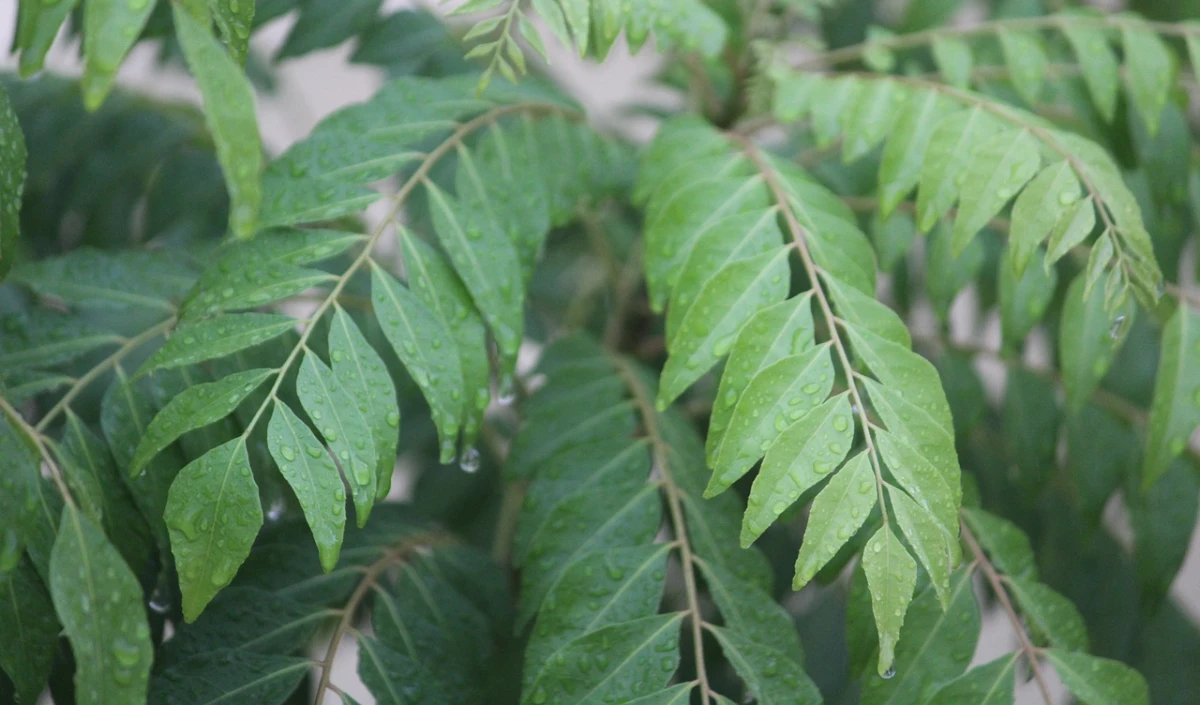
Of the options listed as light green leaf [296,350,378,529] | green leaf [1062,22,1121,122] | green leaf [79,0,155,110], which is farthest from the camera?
green leaf [1062,22,1121,122]

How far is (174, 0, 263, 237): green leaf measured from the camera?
0.34 metres

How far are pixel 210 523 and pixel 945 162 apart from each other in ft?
1.40

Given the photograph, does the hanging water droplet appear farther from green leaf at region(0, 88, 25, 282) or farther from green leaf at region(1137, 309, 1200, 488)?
green leaf at region(1137, 309, 1200, 488)

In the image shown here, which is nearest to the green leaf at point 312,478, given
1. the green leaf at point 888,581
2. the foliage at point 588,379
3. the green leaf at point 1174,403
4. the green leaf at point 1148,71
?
the foliage at point 588,379

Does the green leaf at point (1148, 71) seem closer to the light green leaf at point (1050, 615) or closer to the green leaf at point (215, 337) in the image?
the light green leaf at point (1050, 615)

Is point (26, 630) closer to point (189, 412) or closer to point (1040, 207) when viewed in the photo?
point (189, 412)

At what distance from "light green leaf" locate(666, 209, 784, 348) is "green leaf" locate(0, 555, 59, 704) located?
0.34m

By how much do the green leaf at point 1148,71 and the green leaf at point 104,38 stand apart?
612mm

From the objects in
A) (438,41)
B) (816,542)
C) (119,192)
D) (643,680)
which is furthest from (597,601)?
(119,192)

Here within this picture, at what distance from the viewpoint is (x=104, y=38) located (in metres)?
0.33

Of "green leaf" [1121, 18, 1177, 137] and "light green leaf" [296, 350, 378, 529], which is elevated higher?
"green leaf" [1121, 18, 1177, 137]

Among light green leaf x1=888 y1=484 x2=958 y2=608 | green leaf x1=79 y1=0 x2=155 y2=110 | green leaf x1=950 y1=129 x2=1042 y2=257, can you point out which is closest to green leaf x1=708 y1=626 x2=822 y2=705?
light green leaf x1=888 y1=484 x2=958 y2=608

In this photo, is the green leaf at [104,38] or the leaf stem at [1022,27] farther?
the leaf stem at [1022,27]

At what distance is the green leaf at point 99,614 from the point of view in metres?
0.37
